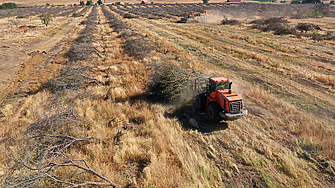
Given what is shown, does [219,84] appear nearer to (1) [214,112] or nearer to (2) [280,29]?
(1) [214,112]

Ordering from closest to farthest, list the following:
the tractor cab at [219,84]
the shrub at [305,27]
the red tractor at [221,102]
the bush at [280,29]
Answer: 1. the red tractor at [221,102]
2. the tractor cab at [219,84]
3. the bush at [280,29]
4. the shrub at [305,27]

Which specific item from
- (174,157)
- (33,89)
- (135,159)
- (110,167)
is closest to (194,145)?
(174,157)

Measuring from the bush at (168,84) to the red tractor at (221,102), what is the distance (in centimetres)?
149

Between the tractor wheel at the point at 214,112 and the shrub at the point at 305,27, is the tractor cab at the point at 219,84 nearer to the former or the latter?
the tractor wheel at the point at 214,112

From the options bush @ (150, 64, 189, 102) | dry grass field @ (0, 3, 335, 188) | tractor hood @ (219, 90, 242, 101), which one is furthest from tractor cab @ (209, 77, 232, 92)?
bush @ (150, 64, 189, 102)

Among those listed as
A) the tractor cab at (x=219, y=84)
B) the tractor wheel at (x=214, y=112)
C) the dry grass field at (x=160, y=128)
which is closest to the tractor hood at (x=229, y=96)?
the tractor cab at (x=219, y=84)

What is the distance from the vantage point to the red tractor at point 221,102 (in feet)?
21.5

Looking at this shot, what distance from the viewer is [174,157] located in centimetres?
577

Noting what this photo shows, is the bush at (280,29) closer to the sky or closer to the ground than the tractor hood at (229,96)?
closer to the sky

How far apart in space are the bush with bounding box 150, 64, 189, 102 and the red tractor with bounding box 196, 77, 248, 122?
1487 mm

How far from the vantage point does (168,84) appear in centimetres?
909

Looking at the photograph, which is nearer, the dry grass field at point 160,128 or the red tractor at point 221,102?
the dry grass field at point 160,128

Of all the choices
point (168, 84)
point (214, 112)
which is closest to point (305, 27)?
point (168, 84)

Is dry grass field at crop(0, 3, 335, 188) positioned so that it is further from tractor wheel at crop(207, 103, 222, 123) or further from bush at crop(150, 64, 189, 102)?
tractor wheel at crop(207, 103, 222, 123)
